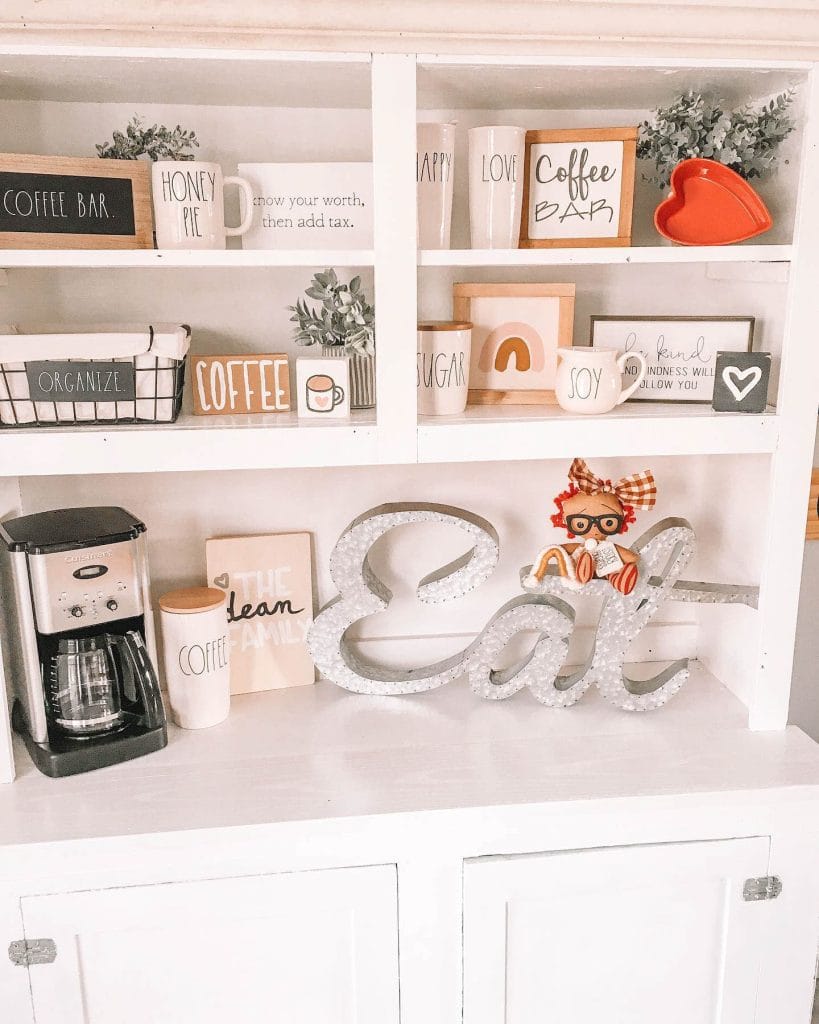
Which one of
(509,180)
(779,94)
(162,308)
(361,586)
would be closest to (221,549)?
(361,586)

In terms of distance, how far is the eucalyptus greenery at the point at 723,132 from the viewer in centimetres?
142

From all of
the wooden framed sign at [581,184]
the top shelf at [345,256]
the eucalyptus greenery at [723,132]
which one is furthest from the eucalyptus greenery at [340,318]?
the eucalyptus greenery at [723,132]

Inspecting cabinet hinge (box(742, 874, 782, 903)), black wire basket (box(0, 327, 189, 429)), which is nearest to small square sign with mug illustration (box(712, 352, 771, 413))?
cabinet hinge (box(742, 874, 782, 903))

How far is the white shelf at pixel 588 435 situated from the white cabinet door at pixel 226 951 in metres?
0.66

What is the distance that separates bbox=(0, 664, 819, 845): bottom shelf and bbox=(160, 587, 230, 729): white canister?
0.04 metres

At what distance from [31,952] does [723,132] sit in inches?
63.6

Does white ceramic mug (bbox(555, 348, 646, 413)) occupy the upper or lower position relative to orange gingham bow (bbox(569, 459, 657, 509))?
upper

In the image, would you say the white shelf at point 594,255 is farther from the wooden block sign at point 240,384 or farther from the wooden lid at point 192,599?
the wooden lid at point 192,599

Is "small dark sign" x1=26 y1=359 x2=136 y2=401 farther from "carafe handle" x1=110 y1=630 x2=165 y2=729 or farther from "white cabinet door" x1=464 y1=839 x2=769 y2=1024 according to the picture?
"white cabinet door" x1=464 y1=839 x2=769 y2=1024

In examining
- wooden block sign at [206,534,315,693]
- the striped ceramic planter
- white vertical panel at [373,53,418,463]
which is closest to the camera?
white vertical panel at [373,53,418,463]

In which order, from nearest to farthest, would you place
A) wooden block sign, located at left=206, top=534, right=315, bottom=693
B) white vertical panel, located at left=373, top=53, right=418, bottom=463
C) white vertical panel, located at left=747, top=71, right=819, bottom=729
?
white vertical panel, located at left=373, top=53, right=418, bottom=463, white vertical panel, located at left=747, top=71, right=819, bottom=729, wooden block sign, located at left=206, top=534, right=315, bottom=693

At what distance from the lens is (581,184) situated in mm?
1478

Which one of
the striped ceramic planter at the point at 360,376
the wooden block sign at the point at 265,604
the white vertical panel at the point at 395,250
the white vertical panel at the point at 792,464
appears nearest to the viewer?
the white vertical panel at the point at 395,250

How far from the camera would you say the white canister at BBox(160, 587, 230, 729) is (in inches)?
62.2
